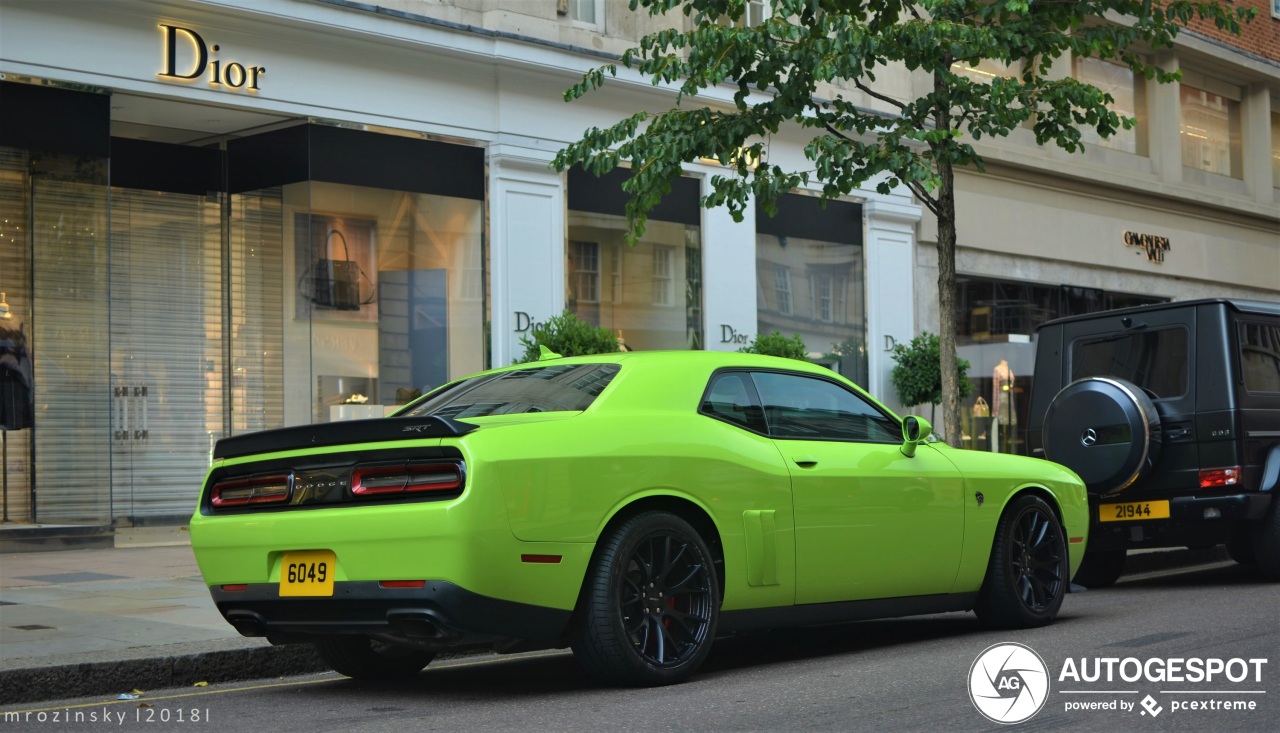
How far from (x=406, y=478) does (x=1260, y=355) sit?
24.1 ft

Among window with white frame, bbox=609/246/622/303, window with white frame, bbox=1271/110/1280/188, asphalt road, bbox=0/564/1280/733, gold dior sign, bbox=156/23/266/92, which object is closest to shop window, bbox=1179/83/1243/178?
window with white frame, bbox=1271/110/1280/188

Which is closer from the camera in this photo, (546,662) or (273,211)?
(546,662)

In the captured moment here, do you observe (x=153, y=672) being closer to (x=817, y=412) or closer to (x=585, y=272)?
(x=817, y=412)

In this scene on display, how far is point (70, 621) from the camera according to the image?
8.09 m

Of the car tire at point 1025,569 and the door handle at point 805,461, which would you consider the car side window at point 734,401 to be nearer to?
the door handle at point 805,461

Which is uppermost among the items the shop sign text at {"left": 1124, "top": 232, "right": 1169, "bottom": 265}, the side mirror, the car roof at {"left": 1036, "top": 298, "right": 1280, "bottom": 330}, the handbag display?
the shop sign text at {"left": 1124, "top": 232, "right": 1169, "bottom": 265}

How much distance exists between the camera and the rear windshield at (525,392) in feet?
21.0

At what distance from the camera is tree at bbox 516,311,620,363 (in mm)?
16203

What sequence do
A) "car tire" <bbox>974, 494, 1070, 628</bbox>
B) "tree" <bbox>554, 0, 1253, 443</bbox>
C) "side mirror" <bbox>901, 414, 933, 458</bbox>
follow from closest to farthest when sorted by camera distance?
"side mirror" <bbox>901, 414, 933, 458</bbox> → "car tire" <bbox>974, 494, 1070, 628</bbox> → "tree" <bbox>554, 0, 1253, 443</bbox>

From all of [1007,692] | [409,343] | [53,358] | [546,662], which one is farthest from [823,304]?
[1007,692]

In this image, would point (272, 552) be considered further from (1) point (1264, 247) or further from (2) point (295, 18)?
(1) point (1264, 247)

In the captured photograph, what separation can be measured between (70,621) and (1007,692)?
5136 millimetres

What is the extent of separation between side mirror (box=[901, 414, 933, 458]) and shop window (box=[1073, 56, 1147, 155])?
1909 centimetres

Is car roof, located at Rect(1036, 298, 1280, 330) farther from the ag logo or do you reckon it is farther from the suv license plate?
the ag logo
